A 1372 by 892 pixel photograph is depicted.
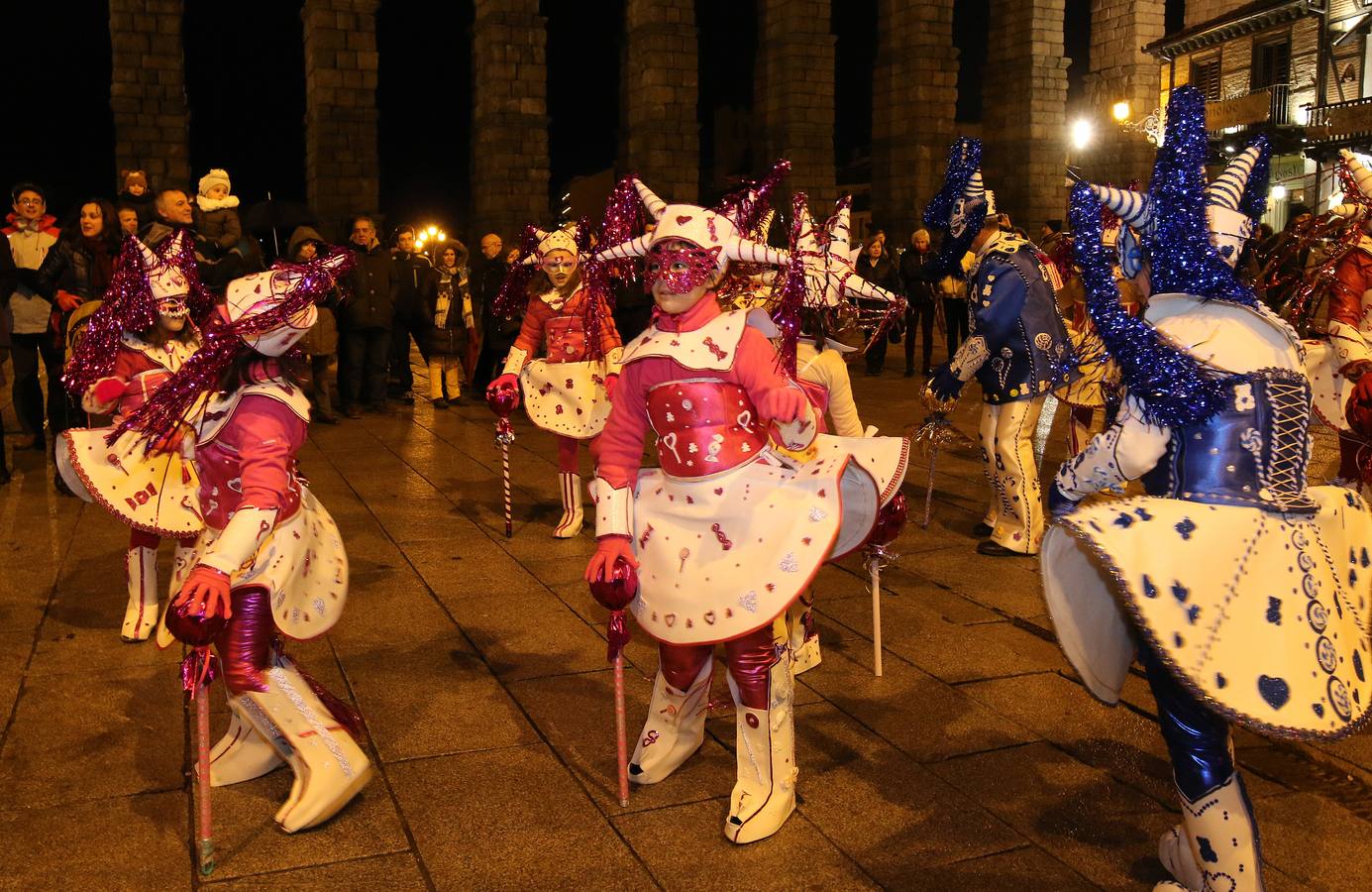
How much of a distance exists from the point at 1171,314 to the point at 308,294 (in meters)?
2.67

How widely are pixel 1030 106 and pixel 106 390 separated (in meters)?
26.9

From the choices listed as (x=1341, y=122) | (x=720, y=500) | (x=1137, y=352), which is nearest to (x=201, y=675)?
(x=720, y=500)

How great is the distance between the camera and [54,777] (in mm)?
4336

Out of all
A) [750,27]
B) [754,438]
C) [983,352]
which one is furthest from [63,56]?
[754,438]

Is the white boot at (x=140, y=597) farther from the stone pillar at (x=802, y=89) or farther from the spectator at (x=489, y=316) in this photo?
the stone pillar at (x=802, y=89)

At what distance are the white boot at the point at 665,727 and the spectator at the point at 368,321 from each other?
9.72m

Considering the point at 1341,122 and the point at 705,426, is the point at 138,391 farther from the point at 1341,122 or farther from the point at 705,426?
the point at 1341,122

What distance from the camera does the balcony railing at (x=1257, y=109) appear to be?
120ft

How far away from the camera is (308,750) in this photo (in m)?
3.97

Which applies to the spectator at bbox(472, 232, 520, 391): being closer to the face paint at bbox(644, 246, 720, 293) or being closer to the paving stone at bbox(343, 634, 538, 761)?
the paving stone at bbox(343, 634, 538, 761)

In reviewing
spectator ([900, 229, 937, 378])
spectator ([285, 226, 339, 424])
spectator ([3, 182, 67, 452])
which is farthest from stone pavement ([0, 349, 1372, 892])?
spectator ([900, 229, 937, 378])

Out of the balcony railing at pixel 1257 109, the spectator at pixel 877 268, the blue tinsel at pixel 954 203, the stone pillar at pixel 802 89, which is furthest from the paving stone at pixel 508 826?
the balcony railing at pixel 1257 109

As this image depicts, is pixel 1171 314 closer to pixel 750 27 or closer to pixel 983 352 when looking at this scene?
pixel 983 352

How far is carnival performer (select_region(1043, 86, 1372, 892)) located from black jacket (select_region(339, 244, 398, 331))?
10912 mm
